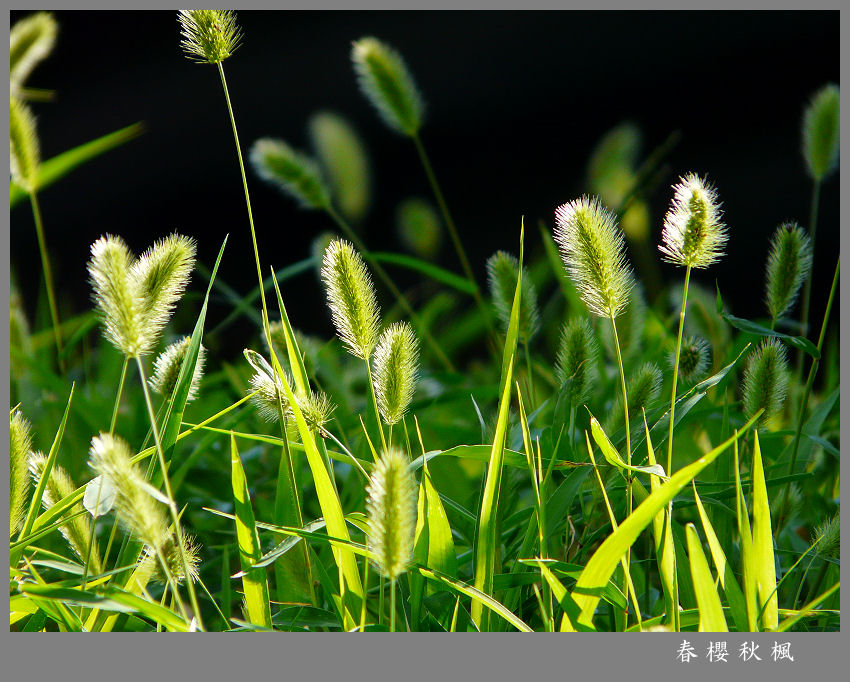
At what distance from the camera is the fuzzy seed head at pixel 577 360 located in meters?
0.64

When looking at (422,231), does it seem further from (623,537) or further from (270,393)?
(623,537)

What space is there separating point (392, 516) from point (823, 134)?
0.74 metres

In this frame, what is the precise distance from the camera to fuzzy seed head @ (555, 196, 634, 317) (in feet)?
1.74

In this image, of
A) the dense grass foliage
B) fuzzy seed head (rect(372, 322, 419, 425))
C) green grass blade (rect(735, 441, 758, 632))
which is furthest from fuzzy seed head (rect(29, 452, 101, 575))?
green grass blade (rect(735, 441, 758, 632))

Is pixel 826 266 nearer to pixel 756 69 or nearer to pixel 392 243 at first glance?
pixel 756 69

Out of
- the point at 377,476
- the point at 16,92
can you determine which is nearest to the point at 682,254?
the point at 377,476

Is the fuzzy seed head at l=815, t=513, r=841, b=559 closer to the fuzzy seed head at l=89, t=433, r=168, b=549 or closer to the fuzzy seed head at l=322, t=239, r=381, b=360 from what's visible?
the fuzzy seed head at l=322, t=239, r=381, b=360

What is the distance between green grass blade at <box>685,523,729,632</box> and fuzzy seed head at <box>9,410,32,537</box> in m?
0.50

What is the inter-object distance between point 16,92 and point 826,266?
1.71 m

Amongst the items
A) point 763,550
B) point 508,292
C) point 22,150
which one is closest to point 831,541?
point 763,550

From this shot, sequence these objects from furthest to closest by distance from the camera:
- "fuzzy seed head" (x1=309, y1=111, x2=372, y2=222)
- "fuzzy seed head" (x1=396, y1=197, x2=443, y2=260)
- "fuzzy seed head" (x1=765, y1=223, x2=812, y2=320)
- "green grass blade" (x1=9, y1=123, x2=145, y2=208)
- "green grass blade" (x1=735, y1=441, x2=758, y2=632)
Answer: "fuzzy seed head" (x1=396, y1=197, x2=443, y2=260)
"fuzzy seed head" (x1=309, y1=111, x2=372, y2=222)
"green grass blade" (x1=9, y1=123, x2=145, y2=208)
"fuzzy seed head" (x1=765, y1=223, x2=812, y2=320)
"green grass blade" (x1=735, y1=441, x2=758, y2=632)

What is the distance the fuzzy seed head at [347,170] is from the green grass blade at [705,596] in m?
0.89

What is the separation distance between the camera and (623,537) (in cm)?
48

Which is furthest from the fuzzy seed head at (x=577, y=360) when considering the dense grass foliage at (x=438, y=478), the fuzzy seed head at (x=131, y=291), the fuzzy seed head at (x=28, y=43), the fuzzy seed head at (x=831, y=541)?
the fuzzy seed head at (x=28, y=43)
